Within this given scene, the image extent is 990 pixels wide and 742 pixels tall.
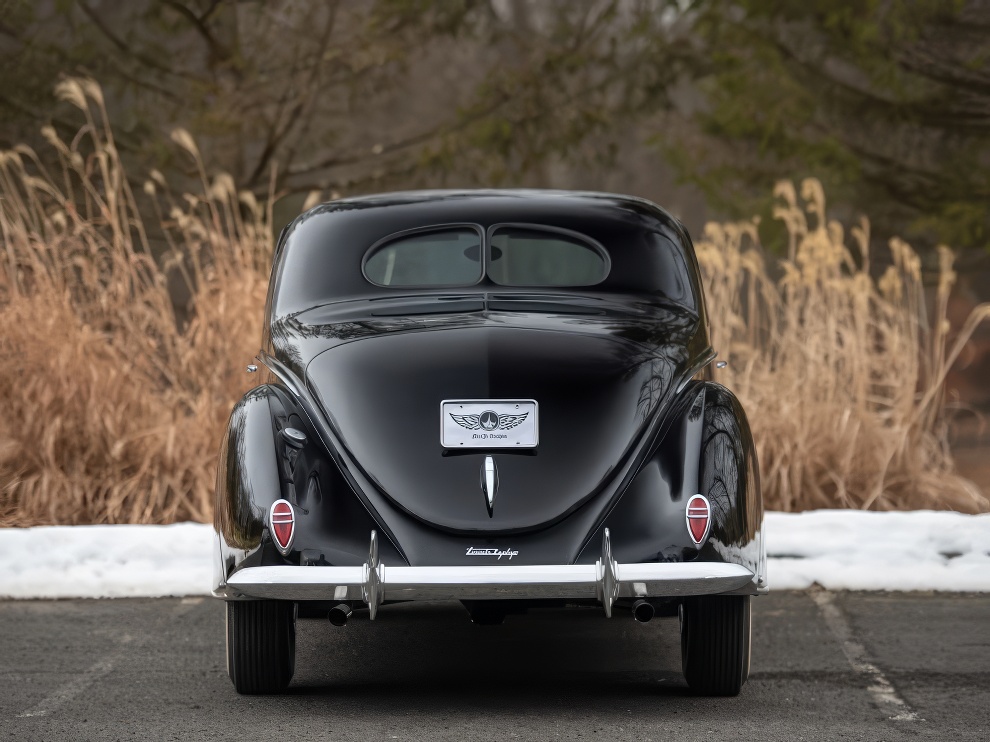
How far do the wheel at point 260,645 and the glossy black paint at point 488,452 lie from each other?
0.61 feet

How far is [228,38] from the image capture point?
15352mm

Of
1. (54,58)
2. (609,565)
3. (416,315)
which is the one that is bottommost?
(609,565)

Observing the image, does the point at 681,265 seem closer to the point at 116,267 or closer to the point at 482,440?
the point at 482,440

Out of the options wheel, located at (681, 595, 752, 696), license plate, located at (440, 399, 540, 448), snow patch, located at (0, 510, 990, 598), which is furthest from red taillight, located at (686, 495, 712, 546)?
snow patch, located at (0, 510, 990, 598)

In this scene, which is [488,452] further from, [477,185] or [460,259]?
[477,185]

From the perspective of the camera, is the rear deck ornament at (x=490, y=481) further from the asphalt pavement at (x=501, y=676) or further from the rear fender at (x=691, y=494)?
the asphalt pavement at (x=501, y=676)

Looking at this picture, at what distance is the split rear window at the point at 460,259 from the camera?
513cm

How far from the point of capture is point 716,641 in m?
4.49

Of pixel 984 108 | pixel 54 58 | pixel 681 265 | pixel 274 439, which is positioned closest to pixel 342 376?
pixel 274 439

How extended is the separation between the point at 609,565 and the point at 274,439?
1.04m

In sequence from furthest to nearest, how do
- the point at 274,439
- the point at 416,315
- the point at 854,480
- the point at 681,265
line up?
the point at 854,480
the point at 681,265
the point at 416,315
the point at 274,439

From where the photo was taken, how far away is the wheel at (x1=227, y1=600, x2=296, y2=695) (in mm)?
4500

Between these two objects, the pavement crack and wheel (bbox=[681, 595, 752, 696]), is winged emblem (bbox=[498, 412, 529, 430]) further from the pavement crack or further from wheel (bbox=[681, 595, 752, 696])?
the pavement crack

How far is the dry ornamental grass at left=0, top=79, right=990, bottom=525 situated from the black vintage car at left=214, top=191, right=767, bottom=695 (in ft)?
10.4
